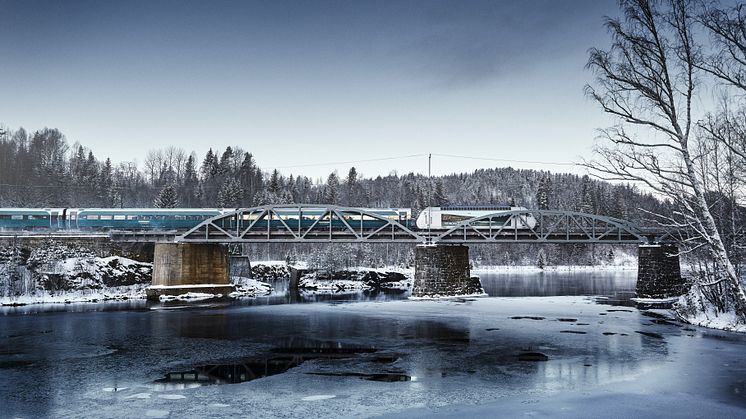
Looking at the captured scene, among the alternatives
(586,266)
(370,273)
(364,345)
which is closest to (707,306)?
(364,345)

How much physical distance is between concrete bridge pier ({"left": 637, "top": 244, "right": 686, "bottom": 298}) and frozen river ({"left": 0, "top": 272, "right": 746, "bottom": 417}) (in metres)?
16.0

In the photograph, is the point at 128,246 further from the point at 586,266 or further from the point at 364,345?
the point at 586,266

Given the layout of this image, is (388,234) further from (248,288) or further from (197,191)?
(197,191)

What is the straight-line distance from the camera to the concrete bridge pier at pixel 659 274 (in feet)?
152

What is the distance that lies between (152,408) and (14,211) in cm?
5463

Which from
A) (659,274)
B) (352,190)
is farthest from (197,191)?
(659,274)

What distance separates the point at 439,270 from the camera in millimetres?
47875

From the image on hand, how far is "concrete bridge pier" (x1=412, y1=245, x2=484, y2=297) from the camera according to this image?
155 feet

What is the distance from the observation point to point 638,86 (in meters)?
21.0

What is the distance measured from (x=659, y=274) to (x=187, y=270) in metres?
41.5

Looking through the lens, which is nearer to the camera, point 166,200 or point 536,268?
point 166,200

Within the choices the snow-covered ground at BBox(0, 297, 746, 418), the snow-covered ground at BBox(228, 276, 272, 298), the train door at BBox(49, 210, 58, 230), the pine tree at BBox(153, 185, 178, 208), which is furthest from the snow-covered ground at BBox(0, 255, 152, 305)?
the pine tree at BBox(153, 185, 178, 208)

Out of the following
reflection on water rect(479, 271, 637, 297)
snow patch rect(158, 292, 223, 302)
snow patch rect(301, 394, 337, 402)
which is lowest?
reflection on water rect(479, 271, 637, 297)

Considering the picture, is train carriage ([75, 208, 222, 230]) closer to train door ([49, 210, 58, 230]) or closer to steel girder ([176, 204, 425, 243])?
train door ([49, 210, 58, 230])
